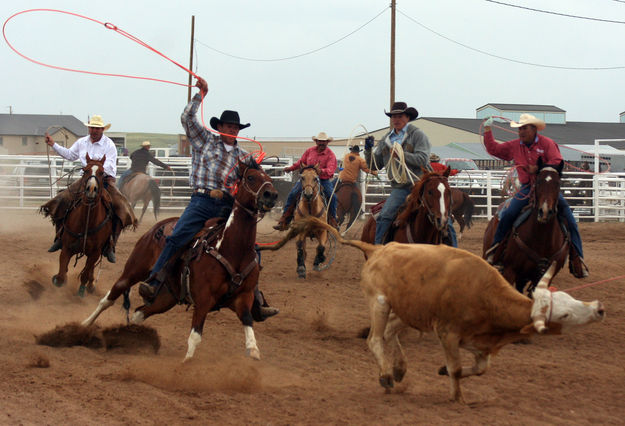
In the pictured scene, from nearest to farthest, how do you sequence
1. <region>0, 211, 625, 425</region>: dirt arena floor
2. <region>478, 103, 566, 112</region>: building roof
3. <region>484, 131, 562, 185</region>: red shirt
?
<region>0, 211, 625, 425</region>: dirt arena floor → <region>484, 131, 562, 185</region>: red shirt → <region>478, 103, 566, 112</region>: building roof

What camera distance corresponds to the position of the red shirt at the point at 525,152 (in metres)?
7.75

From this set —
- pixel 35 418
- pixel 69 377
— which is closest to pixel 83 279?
pixel 69 377

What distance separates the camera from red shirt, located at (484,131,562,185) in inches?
305

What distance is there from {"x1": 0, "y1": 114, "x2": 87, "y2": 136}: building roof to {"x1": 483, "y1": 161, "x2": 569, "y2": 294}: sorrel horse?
72.3 meters

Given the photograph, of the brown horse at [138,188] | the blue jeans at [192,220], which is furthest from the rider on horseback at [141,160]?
the blue jeans at [192,220]

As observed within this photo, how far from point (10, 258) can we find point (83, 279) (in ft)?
14.6

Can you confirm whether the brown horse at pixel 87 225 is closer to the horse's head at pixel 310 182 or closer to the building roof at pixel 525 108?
the horse's head at pixel 310 182

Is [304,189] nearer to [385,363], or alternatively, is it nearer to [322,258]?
[322,258]

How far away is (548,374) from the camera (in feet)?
20.1

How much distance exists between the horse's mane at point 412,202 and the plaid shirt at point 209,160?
1925 mm

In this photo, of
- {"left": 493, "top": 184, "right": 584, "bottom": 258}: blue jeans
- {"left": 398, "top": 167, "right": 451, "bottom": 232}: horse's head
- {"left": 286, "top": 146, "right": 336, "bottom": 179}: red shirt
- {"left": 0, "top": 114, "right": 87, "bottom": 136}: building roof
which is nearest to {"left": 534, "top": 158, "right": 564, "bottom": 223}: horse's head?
{"left": 493, "top": 184, "right": 584, "bottom": 258}: blue jeans

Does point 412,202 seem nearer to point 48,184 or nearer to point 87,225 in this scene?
point 87,225

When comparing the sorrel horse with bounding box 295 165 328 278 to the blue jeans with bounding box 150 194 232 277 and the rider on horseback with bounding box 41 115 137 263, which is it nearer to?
the rider on horseback with bounding box 41 115 137 263

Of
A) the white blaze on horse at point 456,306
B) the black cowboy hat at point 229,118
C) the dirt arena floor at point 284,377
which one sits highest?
the black cowboy hat at point 229,118
